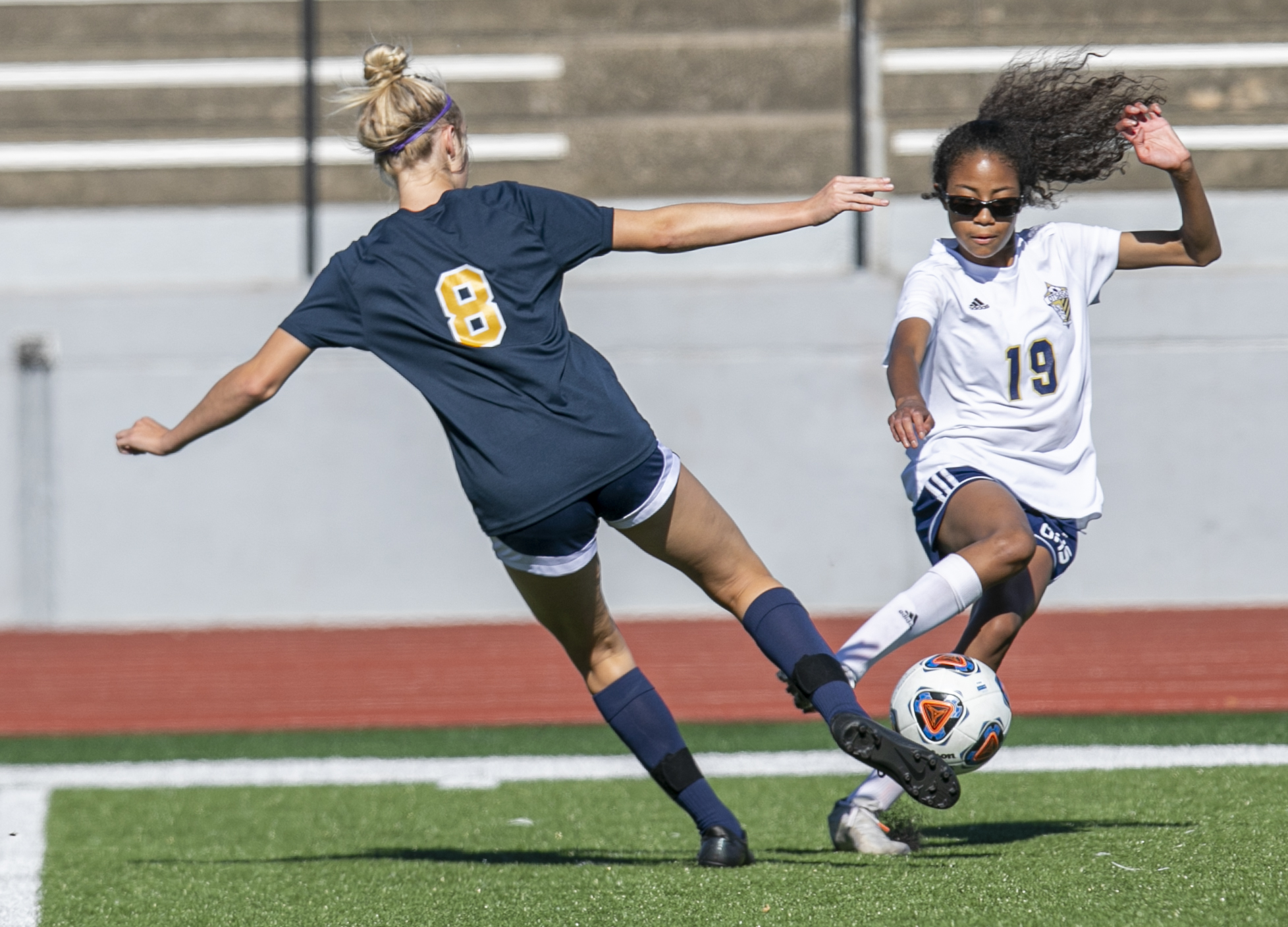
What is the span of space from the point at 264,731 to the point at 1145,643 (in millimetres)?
4656

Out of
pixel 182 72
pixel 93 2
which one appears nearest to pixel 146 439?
pixel 182 72

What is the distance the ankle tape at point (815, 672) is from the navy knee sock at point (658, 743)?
426 mm

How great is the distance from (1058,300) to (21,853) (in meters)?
3.10

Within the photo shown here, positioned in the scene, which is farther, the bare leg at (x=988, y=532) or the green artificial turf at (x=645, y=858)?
the bare leg at (x=988, y=532)

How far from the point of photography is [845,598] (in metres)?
9.90

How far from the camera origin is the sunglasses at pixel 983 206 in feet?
11.4

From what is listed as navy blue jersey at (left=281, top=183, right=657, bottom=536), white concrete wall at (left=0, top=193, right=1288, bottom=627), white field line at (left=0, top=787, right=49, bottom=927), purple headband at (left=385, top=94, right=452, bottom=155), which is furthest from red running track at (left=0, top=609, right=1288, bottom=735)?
purple headband at (left=385, top=94, right=452, bottom=155)

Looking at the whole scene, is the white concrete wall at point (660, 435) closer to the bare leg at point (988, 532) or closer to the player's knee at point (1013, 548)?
the bare leg at point (988, 532)

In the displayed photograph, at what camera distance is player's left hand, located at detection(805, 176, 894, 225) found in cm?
305

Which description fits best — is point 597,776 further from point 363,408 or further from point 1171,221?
point 1171,221

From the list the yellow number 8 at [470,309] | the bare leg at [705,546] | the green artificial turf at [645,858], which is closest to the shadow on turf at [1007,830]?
Answer: the green artificial turf at [645,858]

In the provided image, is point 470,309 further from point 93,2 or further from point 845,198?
point 93,2

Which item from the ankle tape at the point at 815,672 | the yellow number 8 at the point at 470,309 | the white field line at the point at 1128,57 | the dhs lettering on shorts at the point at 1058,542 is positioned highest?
the white field line at the point at 1128,57

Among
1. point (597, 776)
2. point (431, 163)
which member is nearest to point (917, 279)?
point (431, 163)
